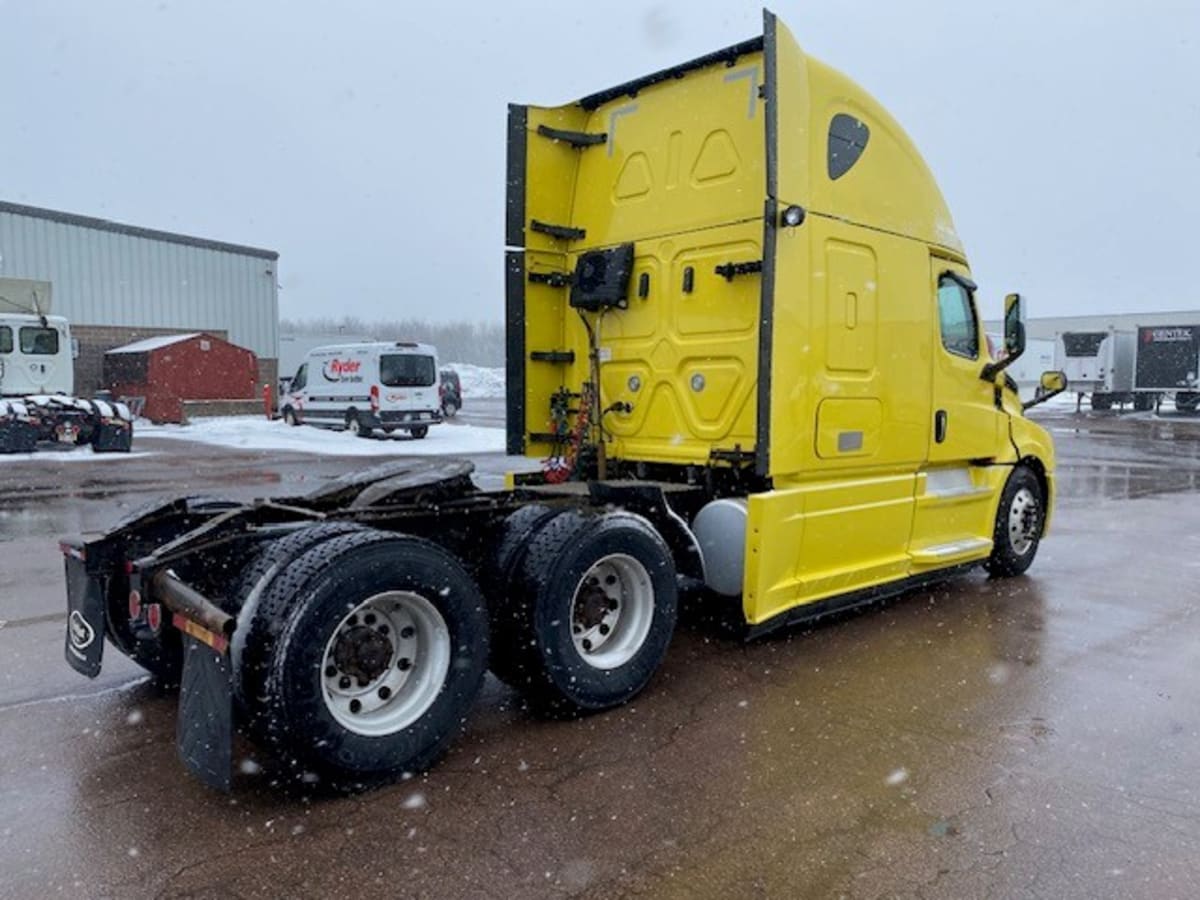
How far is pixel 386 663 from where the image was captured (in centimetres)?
372

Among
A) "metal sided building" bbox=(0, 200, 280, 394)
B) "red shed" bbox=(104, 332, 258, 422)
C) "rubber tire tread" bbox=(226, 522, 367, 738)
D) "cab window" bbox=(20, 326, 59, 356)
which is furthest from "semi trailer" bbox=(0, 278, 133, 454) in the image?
"rubber tire tread" bbox=(226, 522, 367, 738)

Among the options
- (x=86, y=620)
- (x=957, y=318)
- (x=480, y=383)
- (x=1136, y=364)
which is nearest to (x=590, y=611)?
(x=86, y=620)

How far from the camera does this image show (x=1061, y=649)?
552 centimetres

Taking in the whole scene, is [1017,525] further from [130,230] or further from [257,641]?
[130,230]

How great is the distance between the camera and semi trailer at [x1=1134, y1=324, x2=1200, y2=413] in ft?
115

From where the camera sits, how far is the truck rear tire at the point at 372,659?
3316 mm

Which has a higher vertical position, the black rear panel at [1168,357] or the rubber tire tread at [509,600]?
the black rear panel at [1168,357]

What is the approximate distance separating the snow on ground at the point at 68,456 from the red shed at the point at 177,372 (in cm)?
833

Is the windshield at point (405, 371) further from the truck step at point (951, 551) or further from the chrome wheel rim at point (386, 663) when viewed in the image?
the chrome wheel rim at point (386, 663)

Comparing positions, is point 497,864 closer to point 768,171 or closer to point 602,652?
point 602,652

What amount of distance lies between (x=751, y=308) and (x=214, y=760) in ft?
12.1

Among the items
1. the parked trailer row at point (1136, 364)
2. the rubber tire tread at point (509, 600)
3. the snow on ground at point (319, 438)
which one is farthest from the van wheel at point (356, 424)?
the parked trailer row at point (1136, 364)

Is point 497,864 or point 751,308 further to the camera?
point 751,308

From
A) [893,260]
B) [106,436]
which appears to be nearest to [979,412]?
[893,260]
